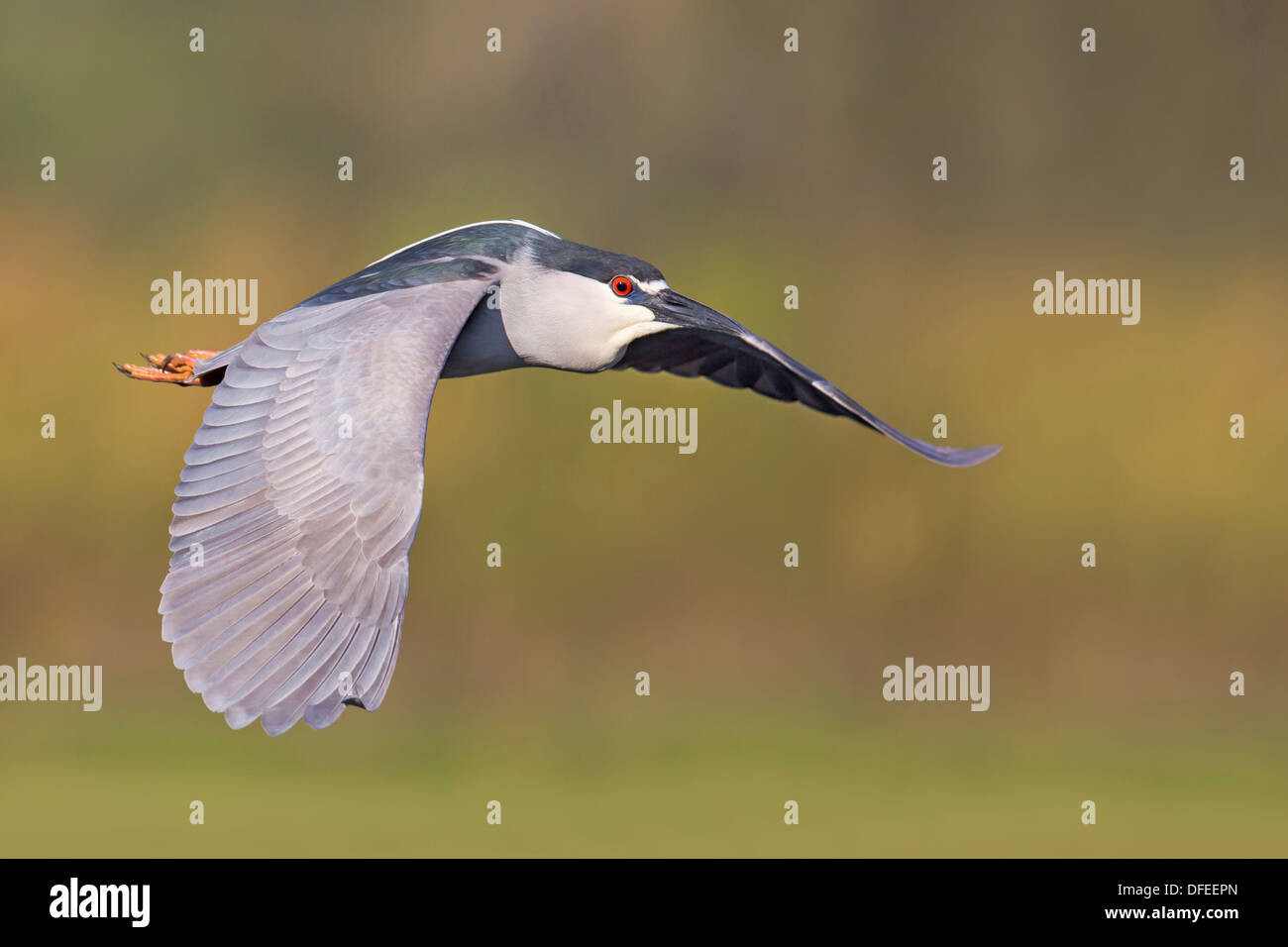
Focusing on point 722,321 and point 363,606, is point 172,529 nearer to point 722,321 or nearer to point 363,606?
point 363,606

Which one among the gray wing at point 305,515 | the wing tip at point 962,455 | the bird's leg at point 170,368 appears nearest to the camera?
the gray wing at point 305,515

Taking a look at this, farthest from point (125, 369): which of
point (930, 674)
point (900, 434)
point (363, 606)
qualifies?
→ point (930, 674)

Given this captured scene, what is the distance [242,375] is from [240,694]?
4.93ft

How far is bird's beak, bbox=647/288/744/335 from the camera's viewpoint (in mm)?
7133

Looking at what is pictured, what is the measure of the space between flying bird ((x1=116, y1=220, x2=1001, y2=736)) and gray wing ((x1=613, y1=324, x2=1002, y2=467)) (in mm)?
26

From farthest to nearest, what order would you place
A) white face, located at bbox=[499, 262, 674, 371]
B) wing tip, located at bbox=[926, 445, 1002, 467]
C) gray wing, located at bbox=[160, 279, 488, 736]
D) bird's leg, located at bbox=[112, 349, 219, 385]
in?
bird's leg, located at bbox=[112, 349, 219, 385] < white face, located at bbox=[499, 262, 674, 371] < wing tip, located at bbox=[926, 445, 1002, 467] < gray wing, located at bbox=[160, 279, 488, 736]

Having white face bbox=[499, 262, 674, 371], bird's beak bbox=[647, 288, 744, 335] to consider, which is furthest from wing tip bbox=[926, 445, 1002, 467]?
white face bbox=[499, 262, 674, 371]

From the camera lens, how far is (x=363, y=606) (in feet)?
18.2

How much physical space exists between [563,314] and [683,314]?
21.5 inches

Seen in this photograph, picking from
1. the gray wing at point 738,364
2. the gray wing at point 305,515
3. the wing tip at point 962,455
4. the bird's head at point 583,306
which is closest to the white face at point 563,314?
the bird's head at point 583,306

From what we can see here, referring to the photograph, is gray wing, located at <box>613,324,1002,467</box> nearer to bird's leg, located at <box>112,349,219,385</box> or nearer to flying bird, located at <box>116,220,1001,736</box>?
flying bird, located at <box>116,220,1001,736</box>

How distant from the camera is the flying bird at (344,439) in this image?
5.42 m

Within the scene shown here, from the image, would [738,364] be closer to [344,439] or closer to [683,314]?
[683,314]

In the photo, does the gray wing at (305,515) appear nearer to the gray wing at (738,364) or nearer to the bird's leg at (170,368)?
the bird's leg at (170,368)
